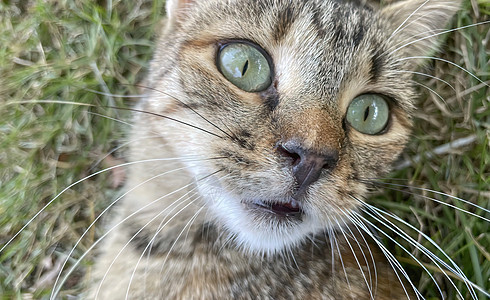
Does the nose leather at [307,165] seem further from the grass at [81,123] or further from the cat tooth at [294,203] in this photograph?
the grass at [81,123]

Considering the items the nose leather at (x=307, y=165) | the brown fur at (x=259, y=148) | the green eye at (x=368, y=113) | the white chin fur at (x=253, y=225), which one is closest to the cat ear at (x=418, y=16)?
the brown fur at (x=259, y=148)

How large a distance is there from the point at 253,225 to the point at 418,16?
4.32ft

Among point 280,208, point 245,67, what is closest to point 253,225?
point 280,208

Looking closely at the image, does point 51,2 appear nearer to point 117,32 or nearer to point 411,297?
point 117,32

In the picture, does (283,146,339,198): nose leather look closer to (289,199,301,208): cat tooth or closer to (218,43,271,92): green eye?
(289,199,301,208): cat tooth

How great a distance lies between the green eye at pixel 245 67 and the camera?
1.52 m

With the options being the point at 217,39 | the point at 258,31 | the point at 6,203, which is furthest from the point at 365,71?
the point at 6,203

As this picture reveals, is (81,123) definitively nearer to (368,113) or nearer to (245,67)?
(245,67)

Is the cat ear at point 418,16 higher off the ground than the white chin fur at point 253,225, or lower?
higher

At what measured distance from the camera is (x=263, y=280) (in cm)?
169

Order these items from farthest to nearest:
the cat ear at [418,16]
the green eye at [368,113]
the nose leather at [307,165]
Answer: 1. the cat ear at [418,16]
2. the green eye at [368,113]
3. the nose leather at [307,165]

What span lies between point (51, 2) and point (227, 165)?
185 centimetres

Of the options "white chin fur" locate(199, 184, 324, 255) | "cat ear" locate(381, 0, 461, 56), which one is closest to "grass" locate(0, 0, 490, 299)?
"cat ear" locate(381, 0, 461, 56)

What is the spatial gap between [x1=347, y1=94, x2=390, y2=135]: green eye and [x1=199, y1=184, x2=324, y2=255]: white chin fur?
45 cm
